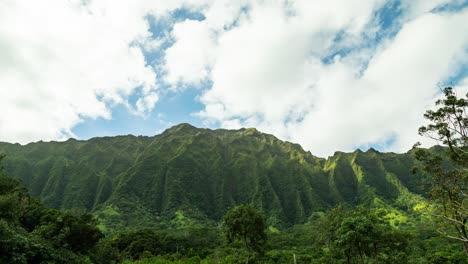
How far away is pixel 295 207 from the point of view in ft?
538

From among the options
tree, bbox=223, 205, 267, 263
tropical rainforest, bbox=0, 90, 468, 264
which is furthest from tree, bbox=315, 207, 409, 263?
tree, bbox=223, 205, 267, 263

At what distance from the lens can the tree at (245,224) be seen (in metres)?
34.9

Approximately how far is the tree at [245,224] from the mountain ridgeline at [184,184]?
93008 millimetres

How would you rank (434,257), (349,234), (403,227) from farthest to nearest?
1. (403,227)
2. (434,257)
3. (349,234)

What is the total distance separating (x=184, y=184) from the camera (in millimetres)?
167875

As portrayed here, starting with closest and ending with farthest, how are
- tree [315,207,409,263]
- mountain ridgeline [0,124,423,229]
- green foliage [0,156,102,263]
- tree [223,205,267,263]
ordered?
green foliage [0,156,102,263] < tree [315,207,409,263] < tree [223,205,267,263] < mountain ridgeline [0,124,423,229]

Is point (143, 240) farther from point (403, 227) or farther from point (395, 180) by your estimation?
point (395, 180)

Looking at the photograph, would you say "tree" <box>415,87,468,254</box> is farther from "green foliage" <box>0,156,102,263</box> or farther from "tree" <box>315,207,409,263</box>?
"green foliage" <box>0,156,102,263</box>

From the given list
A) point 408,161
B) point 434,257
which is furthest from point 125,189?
point 408,161

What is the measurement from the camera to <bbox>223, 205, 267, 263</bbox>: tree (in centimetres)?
3491

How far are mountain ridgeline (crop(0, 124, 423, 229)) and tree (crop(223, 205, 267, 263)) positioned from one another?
93008 millimetres

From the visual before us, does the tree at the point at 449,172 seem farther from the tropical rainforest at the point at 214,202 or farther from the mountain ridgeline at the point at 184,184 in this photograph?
the mountain ridgeline at the point at 184,184

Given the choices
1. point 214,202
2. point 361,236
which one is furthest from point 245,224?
point 214,202

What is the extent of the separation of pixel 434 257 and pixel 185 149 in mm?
151731
